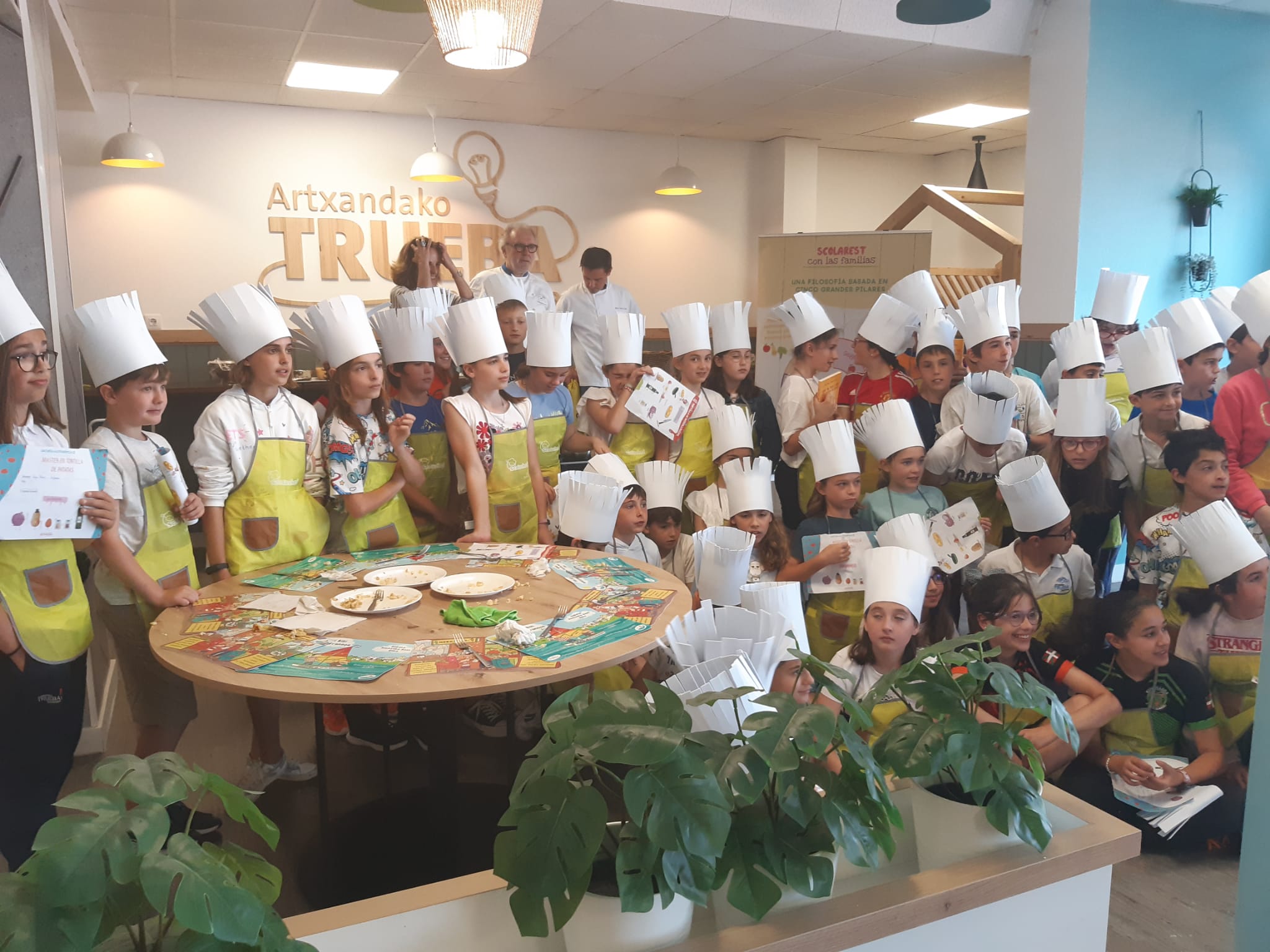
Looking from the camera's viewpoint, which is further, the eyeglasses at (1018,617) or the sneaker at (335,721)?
the sneaker at (335,721)

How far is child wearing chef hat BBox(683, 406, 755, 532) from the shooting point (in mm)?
3217

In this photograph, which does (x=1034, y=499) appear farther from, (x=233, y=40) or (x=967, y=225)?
(x=233, y=40)

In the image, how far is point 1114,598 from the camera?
2627 millimetres

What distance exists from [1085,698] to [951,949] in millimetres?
1770

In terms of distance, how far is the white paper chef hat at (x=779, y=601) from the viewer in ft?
6.97

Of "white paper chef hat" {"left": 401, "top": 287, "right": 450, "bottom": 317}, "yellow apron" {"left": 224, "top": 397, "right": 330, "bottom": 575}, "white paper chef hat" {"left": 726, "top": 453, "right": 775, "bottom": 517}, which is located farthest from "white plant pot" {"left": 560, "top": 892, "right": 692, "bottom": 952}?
"white paper chef hat" {"left": 401, "top": 287, "right": 450, "bottom": 317}

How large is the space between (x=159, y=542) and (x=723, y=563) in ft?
4.91

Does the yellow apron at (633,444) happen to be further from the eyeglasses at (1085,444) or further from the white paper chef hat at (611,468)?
the eyeglasses at (1085,444)

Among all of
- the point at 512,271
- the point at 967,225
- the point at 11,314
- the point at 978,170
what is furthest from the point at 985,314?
the point at 978,170

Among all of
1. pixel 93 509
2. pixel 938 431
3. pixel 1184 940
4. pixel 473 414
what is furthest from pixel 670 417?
pixel 1184 940

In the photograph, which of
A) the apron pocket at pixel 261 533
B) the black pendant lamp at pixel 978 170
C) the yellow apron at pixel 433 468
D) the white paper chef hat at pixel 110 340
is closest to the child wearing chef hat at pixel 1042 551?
the yellow apron at pixel 433 468

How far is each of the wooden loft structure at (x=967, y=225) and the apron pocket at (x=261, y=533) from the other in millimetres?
4051

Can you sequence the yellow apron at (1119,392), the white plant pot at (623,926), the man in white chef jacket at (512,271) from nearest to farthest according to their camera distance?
1. the white plant pot at (623,926)
2. the yellow apron at (1119,392)
3. the man in white chef jacket at (512,271)

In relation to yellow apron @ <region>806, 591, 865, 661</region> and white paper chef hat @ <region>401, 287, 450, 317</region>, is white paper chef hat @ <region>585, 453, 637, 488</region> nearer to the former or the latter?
yellow apron @ <region>806, 591, 865, 661</region>
